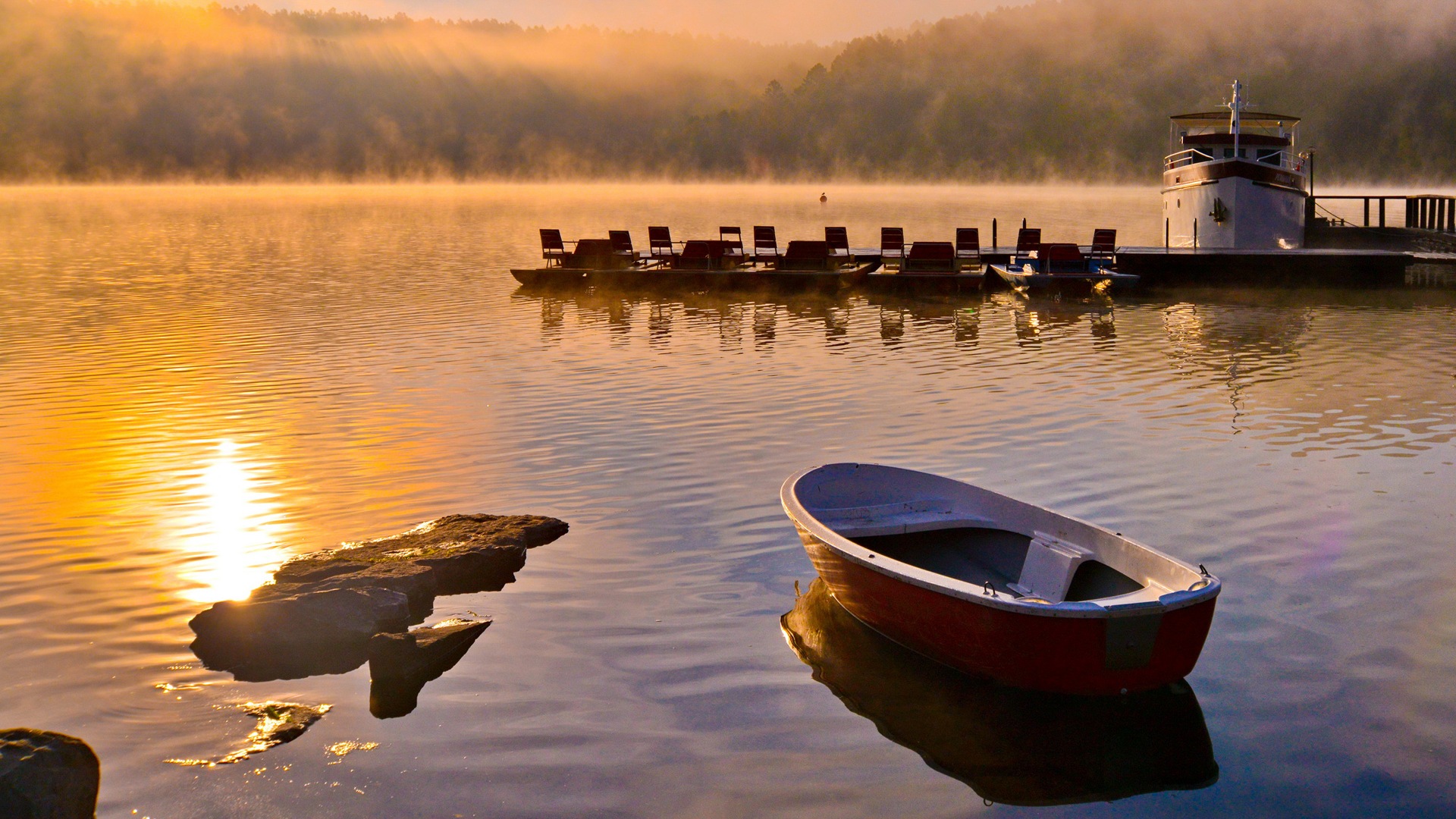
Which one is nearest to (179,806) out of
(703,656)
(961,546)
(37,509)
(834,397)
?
(703,656)

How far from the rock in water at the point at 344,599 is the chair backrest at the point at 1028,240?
132 feet

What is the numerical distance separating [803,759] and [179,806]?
15.4 feet

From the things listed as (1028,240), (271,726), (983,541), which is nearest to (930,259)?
(1028,240)

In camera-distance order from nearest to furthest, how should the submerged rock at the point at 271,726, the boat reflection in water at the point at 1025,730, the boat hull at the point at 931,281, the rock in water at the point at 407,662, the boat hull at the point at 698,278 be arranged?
the boat reflection in water at the point at 1025,730, the submerged rock at the point at 271,726, the rock in water at the point at 407,662, the boat hull at the point at 931,281, the boat hull at the point at 698,278

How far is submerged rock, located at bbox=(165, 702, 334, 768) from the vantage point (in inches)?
364

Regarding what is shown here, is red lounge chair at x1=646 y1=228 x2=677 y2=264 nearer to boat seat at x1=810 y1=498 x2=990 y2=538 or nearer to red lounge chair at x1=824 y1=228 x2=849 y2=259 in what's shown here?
red lounge chair at x1=824 y1=228 x2=849 y2=259

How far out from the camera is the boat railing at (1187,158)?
5459cm

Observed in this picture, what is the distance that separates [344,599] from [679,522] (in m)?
4.94

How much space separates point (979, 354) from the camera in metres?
30.3

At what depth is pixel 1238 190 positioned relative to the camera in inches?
2026

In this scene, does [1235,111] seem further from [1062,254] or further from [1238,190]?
[1062,254]

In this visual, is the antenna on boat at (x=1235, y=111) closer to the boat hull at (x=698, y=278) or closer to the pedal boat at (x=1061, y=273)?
the pedal boat at (x=1061, y=273)

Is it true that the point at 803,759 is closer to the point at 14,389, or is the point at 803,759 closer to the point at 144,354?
the point at 14,389

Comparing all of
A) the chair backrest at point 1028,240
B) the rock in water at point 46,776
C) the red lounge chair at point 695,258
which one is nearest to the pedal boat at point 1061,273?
the chair backrest at point 1028,240
